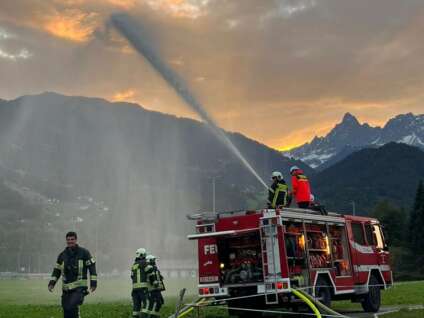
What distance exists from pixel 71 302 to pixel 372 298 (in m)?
10.9

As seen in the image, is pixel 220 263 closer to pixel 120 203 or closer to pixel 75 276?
pixel 75 276

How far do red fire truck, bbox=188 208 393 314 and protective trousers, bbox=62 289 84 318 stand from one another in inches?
182

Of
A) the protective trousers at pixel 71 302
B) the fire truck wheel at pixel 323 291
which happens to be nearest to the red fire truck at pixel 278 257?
the fire truck wheel at pixel 323 291

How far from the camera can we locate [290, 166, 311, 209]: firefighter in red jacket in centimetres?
1747

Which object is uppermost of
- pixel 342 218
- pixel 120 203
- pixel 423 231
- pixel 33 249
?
pixel 120 203

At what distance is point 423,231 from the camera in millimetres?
82938

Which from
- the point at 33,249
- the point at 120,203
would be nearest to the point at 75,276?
the point at 33,249

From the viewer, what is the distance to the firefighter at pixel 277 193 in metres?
16.5

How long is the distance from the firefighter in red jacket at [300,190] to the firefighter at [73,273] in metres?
7.53

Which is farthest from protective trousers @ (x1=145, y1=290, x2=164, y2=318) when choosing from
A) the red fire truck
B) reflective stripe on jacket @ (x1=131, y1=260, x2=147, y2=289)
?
the red fire truck

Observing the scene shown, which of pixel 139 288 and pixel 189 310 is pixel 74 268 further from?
pixel 189 310

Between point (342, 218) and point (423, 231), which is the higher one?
point (423, 231)

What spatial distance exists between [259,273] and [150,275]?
292cm

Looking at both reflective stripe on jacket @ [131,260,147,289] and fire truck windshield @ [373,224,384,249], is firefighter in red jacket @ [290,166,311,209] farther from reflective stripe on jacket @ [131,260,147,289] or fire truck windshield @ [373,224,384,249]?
reflective stripe on jacket @ [131,260,147,289]
